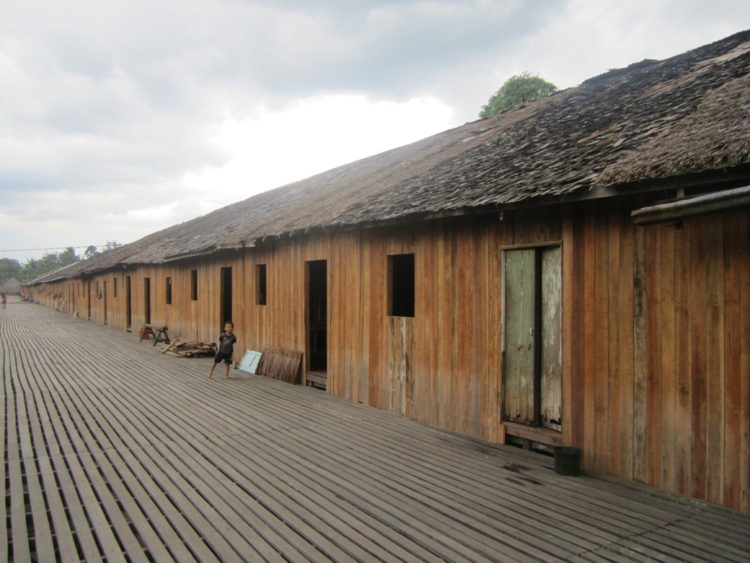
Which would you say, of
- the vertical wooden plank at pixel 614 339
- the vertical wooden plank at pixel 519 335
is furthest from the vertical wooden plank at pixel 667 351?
the vertical wooden plank at pixel 519 335

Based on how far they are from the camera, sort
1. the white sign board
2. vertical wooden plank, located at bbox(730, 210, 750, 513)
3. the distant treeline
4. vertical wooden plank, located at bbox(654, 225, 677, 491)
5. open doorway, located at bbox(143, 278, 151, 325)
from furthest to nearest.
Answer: the distant treeline, open doorway, located at bbox(143, 278, 151, 325), the white sign board, vertical wooden plank, located at bbox(654, 225, 677, 491), vertical wooden plank, located at bbox(730, 210, 750, 513)

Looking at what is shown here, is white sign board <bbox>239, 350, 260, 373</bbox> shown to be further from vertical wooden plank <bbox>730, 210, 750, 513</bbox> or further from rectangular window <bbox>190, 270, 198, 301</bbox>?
vertical wooden plank <bbox>730, 210, 750, 513</bbox>

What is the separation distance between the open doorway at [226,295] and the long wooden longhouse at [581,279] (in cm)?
556

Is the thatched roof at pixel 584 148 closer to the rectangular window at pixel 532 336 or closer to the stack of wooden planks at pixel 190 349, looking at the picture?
the rectangular window at pixel 532 336

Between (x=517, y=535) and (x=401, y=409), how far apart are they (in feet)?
13.2

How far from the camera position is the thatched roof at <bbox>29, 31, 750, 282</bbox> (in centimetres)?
459

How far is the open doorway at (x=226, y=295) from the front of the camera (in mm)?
15273

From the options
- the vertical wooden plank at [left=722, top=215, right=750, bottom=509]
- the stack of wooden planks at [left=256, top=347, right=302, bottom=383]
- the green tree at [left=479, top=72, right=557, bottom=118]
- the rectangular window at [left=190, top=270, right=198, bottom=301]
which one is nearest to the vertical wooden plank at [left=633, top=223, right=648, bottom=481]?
the vertical wooden plank at [left=722, top=215, right=750, bottom=509]

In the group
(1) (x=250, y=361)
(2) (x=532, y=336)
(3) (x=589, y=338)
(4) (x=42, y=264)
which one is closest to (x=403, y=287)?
(2) (x=532, y=336)

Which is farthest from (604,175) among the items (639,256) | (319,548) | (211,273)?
(211,273)

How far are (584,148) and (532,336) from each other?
2277 millimetres

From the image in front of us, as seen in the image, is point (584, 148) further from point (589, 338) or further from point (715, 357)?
point (715, 357)

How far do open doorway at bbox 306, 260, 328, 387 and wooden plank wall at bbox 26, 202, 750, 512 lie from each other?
219cm

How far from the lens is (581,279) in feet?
18.2
